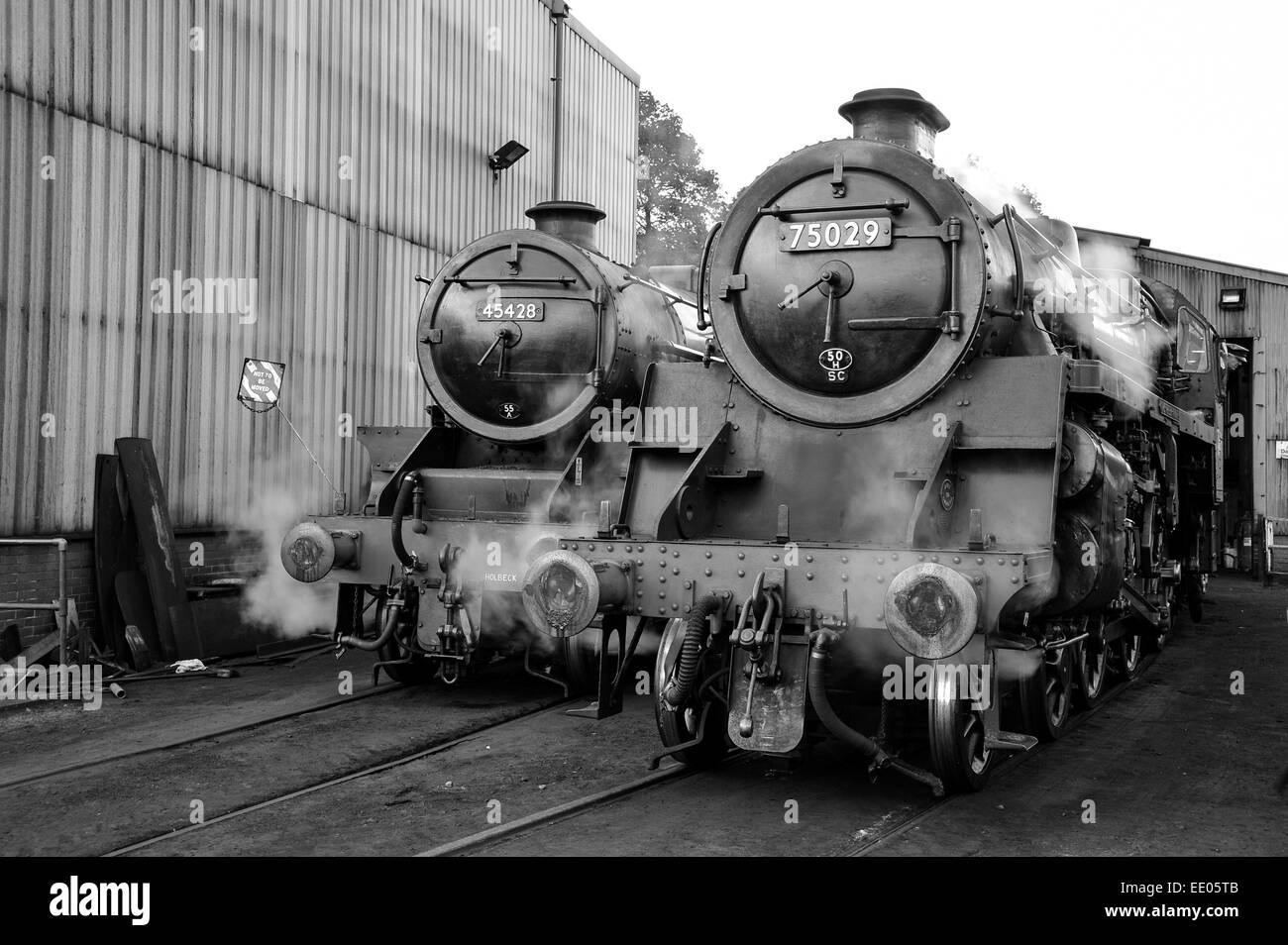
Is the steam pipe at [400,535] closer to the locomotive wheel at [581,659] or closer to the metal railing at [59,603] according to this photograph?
the locomotive wheel at [581,659]

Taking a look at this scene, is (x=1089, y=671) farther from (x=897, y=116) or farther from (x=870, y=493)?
(x=897, y=116)

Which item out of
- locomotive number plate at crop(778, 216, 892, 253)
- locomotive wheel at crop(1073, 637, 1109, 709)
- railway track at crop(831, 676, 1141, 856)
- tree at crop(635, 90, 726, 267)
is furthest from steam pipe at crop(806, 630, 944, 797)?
tree at crop(635, 90, 726, 267)

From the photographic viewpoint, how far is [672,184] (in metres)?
38.2

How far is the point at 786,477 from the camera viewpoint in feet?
18.1

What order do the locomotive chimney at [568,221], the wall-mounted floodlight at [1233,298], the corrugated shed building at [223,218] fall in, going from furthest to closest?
1. the wall-mounted floodlight at [1233,298]
2. the locomotive chimney at [568,221]
3. the corrugated shed building at [223,218]

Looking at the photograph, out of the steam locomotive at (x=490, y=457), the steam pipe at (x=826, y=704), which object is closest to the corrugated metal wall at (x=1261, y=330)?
the steam locomotive at (x=490, y=457)

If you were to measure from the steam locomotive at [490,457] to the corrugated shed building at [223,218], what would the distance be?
2.03 m

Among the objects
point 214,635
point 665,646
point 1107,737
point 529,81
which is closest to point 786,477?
point 665,646

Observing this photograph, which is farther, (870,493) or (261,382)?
(261,382)

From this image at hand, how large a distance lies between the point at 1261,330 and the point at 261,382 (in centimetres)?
1501

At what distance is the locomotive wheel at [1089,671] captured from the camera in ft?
21.4

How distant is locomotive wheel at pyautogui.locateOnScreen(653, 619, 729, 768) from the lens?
5.19 metres

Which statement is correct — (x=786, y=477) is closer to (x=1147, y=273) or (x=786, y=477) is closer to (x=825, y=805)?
(x=825, y=805)

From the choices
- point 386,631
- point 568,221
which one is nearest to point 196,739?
point 386,631
